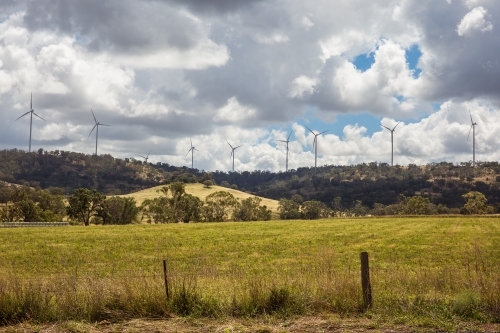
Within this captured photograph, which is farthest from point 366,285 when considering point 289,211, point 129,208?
point 289,211

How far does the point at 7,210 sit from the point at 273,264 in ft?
298

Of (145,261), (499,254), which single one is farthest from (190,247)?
(499,254)

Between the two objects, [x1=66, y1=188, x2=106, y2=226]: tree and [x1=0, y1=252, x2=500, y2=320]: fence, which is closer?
[x1=0, y1=252, x2=500, y2=320]: fence

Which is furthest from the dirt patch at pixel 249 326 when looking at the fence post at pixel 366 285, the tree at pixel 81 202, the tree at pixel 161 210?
the tree at pixel 161 210

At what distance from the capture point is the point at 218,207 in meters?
127

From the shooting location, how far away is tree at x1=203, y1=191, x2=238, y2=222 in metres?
125

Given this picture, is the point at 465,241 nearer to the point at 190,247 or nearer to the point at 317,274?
the point at 190,247

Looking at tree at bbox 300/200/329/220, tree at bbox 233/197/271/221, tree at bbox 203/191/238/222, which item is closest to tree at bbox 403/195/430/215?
tree at bbox 300/200/329/220

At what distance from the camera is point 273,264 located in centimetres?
3597

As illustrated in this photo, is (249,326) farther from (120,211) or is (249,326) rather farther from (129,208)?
(129,208)

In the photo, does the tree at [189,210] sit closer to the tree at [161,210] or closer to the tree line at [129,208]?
the tree line at [129,208]

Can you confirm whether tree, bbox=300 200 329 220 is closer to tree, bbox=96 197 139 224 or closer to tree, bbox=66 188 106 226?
tree, bbox=96 197 139 224

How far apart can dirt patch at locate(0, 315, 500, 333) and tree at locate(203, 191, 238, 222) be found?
112 metres

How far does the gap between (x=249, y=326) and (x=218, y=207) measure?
11495 cm
